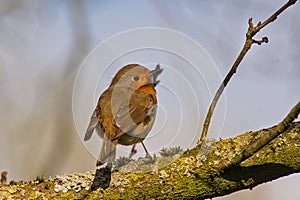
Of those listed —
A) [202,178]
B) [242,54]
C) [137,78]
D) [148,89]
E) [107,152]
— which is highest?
[137,78]

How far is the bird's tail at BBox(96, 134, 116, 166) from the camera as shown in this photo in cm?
321

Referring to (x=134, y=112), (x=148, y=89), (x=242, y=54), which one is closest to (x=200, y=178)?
(x=242, y=54)

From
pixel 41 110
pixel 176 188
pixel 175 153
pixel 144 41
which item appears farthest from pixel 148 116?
pixel 41 110

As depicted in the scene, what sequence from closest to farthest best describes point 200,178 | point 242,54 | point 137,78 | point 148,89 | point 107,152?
point 200,178, point 242,54, point 107,152, point 148,89, point 137,78

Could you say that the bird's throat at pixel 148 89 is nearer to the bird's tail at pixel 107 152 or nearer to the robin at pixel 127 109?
the robin at pixel 127 109

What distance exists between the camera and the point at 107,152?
3484 mm

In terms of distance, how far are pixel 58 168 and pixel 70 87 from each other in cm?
106

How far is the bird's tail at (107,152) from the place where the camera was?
3.21m

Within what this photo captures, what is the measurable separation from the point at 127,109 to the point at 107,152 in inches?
32.5

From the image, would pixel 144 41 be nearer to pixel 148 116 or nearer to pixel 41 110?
pixel 148 116

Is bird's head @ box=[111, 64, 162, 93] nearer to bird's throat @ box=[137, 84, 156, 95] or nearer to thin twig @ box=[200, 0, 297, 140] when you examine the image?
bird's throat @ box=[137, 84, 156, 95]

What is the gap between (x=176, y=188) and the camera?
8.50 feet

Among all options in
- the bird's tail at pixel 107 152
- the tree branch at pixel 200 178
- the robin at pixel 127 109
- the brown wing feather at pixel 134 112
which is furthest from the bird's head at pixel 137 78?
the tree branch at pixel 200 178

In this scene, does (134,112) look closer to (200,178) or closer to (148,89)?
(148,89)
